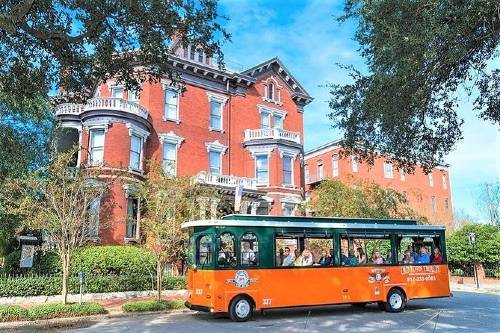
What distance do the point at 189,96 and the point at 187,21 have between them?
2435 cm

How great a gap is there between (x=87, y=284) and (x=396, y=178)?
42032 millimetres

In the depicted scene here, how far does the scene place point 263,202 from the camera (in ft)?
117

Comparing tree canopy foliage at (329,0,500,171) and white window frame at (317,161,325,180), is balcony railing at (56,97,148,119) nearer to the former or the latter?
tree canopy foliage at (329,0,500,171)

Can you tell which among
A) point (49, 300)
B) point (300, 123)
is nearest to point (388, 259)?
point (49, 300)

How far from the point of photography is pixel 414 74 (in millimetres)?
9242

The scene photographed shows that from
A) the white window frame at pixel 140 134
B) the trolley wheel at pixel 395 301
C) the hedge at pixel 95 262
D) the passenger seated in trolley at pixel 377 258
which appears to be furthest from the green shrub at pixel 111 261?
the trolley wheel at pixel 395 301

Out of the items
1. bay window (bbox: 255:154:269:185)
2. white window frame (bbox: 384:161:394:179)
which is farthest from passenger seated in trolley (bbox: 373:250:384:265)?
white window frame (bbox: 384:161:394:179)

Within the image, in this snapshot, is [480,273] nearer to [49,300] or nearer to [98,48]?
[49,300]

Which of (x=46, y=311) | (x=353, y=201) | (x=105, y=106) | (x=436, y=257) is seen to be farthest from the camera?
(x=353, y=201)

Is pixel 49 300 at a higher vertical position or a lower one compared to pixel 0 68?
lower

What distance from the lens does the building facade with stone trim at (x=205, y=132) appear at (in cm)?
2884

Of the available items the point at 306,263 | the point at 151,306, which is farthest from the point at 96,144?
the point at 306,263

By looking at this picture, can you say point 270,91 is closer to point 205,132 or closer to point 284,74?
point 284,74

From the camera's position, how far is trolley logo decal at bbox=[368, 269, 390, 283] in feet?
54.6
